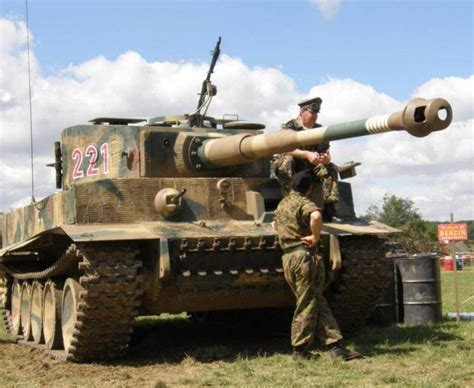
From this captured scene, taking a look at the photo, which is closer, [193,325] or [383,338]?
[383,338]

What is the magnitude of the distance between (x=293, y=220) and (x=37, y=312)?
4.57 metres

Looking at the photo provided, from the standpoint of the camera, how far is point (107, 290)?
8.52 m

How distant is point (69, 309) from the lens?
9867 mm

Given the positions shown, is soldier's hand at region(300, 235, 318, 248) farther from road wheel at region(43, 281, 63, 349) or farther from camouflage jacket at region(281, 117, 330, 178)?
road wheel at region(43, 281, 63, 349)

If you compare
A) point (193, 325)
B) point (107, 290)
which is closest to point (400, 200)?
point (193, 325)

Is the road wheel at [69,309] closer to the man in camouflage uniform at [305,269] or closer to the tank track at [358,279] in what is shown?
the man in camouflage uniform at [305,269]

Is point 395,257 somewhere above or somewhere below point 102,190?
below

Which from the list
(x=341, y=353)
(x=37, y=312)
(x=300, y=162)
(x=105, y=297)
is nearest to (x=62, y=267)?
(x=105, y=297)

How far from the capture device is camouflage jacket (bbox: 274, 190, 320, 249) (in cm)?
856

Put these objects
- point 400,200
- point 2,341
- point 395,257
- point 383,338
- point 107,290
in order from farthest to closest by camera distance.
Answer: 1. point 400,200
2. point 2,341
3. point 395,257
4. point 383,338
5. point 107,290

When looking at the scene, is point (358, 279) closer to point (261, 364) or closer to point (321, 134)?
point (261, 364)

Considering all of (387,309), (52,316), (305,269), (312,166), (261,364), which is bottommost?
(261,364)

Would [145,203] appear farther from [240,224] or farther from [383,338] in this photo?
[383,338]

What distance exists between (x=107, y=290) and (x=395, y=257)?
515 centimetres
